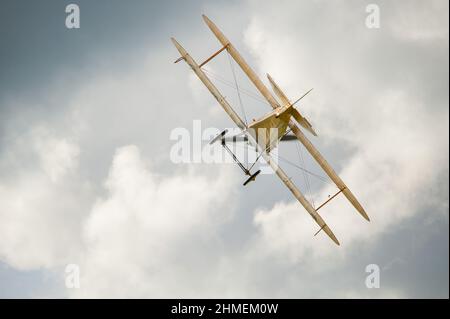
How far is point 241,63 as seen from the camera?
27.1m

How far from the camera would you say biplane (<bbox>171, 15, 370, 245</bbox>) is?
25672 mm

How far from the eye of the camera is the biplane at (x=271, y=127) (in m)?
25.7

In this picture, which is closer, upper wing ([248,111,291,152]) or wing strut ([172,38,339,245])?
upper wing ([248,111,291,152])

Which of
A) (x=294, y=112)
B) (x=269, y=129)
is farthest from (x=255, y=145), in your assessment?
(x=294, y=112)

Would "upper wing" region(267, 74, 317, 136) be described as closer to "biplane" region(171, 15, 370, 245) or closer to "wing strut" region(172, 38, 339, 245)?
"biplane" region(171, 15, 370, 245)

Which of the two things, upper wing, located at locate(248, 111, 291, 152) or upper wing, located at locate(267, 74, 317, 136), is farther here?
upper wing, located at locate(248, 111, 291, 152)

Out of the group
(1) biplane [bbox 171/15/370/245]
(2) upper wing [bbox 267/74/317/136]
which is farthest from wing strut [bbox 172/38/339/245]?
(2) upper wing [bbox 267/74/317/136]

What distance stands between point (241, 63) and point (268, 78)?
2.67 metres

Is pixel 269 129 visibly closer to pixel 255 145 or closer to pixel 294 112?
pixel 255 145

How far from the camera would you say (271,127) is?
26.5 m
